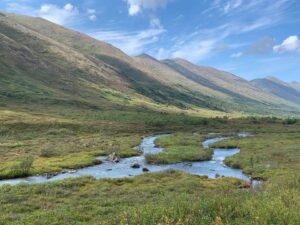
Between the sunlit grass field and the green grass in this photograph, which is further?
the sunlit grass field

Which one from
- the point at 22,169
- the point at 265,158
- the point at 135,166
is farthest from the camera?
the point at 265,158

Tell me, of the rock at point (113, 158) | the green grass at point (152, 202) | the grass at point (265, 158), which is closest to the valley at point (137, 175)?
the green grass at point (152, 202)

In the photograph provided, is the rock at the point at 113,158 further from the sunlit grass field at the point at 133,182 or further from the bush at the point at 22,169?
the bush at the point at 22,169

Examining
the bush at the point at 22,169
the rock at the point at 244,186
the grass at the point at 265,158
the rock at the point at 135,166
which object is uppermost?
the grass at the point at 265,158

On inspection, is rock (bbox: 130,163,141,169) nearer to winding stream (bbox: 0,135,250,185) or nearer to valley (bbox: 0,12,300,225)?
winding stream (bbox: 0,135,250,185)

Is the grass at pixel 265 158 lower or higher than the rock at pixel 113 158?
higher

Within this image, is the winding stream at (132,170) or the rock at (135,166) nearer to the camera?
the winding stream at (132,170)

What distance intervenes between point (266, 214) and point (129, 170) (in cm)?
5124

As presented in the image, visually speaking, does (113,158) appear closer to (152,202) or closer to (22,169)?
(22,169)

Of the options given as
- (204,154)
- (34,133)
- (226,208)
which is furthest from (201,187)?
(34,133)

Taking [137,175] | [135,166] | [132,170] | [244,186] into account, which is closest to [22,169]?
[132,170]

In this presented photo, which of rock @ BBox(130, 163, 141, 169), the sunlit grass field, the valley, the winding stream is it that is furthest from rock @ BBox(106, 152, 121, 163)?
rock @ BBox(130, 163, 141, 169)

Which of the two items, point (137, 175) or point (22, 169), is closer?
point (137, 175)

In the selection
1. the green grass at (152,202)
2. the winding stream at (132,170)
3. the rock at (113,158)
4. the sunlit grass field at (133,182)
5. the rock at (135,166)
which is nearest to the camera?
the green grass at (152,202)
